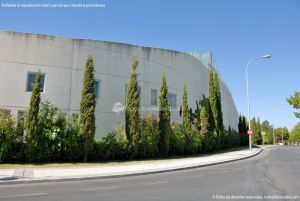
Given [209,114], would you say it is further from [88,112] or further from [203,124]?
[88,112]

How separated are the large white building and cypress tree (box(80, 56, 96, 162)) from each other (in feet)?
10.9

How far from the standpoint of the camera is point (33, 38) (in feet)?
68.9

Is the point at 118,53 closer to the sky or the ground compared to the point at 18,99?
closer to the sky

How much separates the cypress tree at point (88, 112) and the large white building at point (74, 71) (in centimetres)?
332

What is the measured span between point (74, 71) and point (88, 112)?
17.7 ft

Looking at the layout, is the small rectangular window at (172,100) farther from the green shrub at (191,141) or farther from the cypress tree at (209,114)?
the green shrub at (191,141)

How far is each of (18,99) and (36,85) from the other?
3.57m

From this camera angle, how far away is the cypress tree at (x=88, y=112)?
696 inches

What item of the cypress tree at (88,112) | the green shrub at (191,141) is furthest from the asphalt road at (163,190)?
the green shrub at (191,141)

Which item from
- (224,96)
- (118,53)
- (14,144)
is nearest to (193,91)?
(118,53)

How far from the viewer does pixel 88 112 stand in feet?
59.7

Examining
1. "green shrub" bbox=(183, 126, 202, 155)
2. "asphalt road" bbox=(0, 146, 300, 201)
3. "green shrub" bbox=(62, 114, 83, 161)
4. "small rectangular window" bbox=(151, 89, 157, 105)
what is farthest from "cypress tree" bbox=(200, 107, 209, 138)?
"asphalt road" bbox=(0, 146, 300, 201)

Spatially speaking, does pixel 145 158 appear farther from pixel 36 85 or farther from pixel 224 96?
pixel 224 96

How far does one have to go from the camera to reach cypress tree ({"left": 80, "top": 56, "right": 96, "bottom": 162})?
17688mm
